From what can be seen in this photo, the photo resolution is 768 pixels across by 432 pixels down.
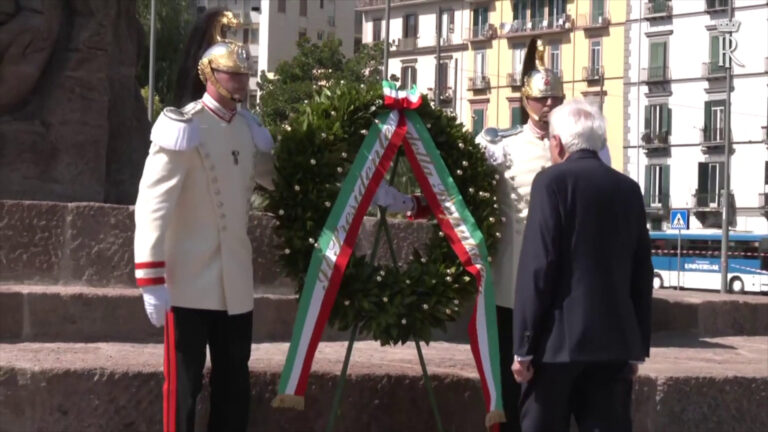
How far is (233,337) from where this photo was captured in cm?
616

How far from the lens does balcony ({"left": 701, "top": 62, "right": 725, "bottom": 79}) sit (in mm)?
65812

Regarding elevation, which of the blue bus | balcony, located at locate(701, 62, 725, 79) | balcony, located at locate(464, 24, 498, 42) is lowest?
the blue bus

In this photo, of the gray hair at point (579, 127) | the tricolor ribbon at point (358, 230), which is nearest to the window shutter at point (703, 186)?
the tricolor ribbon at point (358, 230)

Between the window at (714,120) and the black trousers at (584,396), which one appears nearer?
the black trousers at (584,396)

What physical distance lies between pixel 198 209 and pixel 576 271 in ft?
5.54

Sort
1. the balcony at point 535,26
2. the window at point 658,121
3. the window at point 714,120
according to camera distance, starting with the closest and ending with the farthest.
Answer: the window at point 714,120 < the window at point 658,121 < the balcony at point 535,26

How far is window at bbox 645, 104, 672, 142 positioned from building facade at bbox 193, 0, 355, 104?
24.3 metres

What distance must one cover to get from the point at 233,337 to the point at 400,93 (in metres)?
1.51

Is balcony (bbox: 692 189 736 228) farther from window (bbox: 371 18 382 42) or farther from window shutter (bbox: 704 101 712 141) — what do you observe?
window (bbox: 371 18 382 42)

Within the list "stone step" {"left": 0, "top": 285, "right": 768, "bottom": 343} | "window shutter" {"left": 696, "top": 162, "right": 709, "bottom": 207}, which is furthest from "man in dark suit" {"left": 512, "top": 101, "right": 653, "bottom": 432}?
Answer: "window shutter" {"left": 696, "top": 162, "right": 709, "bottom": 207}

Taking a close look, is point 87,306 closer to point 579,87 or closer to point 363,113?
point 363,113

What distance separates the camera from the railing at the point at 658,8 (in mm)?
68125

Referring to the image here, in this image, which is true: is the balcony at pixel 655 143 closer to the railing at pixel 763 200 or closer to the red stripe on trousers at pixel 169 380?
the railing at pixel 763 200

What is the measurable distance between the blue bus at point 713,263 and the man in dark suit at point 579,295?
48.9 m
